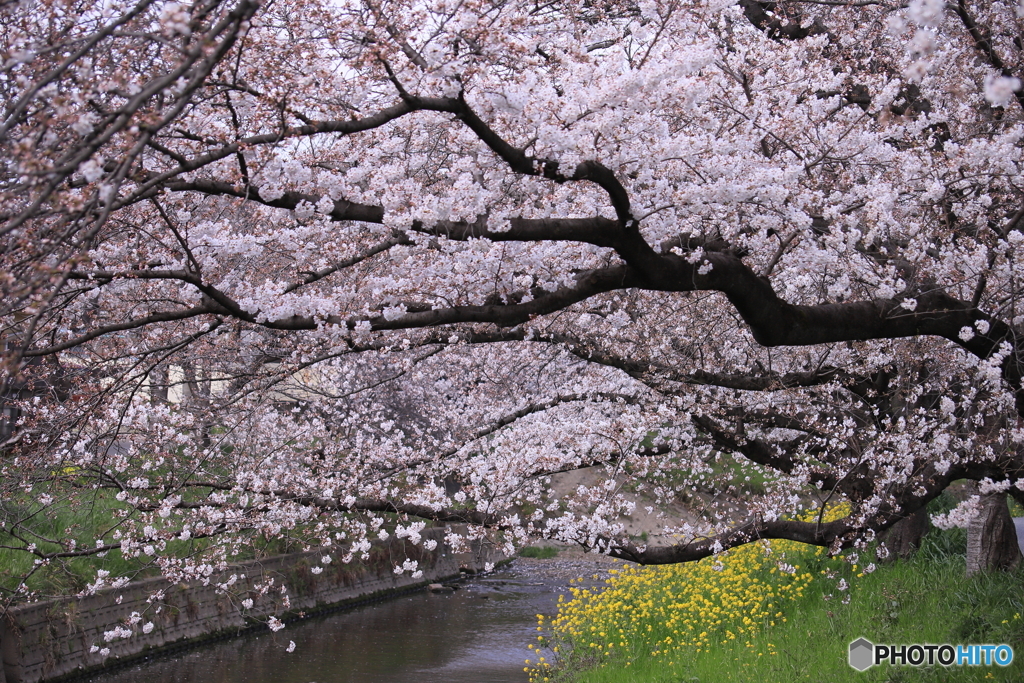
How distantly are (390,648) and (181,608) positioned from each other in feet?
10.9

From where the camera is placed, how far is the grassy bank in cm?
718

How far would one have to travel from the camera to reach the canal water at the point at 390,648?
11484mm

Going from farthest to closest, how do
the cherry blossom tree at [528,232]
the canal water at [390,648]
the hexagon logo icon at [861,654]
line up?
the canal water at [390,648]
the hexagon logo icon at [861,654]
the cherry blossom tree at [528,232]

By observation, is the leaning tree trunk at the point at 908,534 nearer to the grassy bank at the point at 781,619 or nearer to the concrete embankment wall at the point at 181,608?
the grassy bank at the point at 781,619

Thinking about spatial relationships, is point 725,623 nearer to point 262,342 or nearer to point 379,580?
point 262,342

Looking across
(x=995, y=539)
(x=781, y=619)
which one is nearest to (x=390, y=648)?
(x=781, y=619)

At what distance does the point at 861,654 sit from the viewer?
7.27 meters

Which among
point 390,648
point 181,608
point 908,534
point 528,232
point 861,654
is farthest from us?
point 390,648

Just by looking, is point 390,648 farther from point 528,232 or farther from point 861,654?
point 528,232

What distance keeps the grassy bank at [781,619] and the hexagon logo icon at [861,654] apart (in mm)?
87

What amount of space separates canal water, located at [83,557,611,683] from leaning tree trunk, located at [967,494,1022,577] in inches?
221

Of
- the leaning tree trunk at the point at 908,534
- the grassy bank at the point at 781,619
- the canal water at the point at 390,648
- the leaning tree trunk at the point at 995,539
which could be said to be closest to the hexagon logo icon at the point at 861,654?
the grassy bank at the point at 781,619

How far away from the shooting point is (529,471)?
7676 millimetres

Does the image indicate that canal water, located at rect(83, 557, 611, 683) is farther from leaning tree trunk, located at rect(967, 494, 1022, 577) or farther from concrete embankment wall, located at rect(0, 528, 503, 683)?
leaning tree trunk, located at rect(967, 494, 1022, 577)
